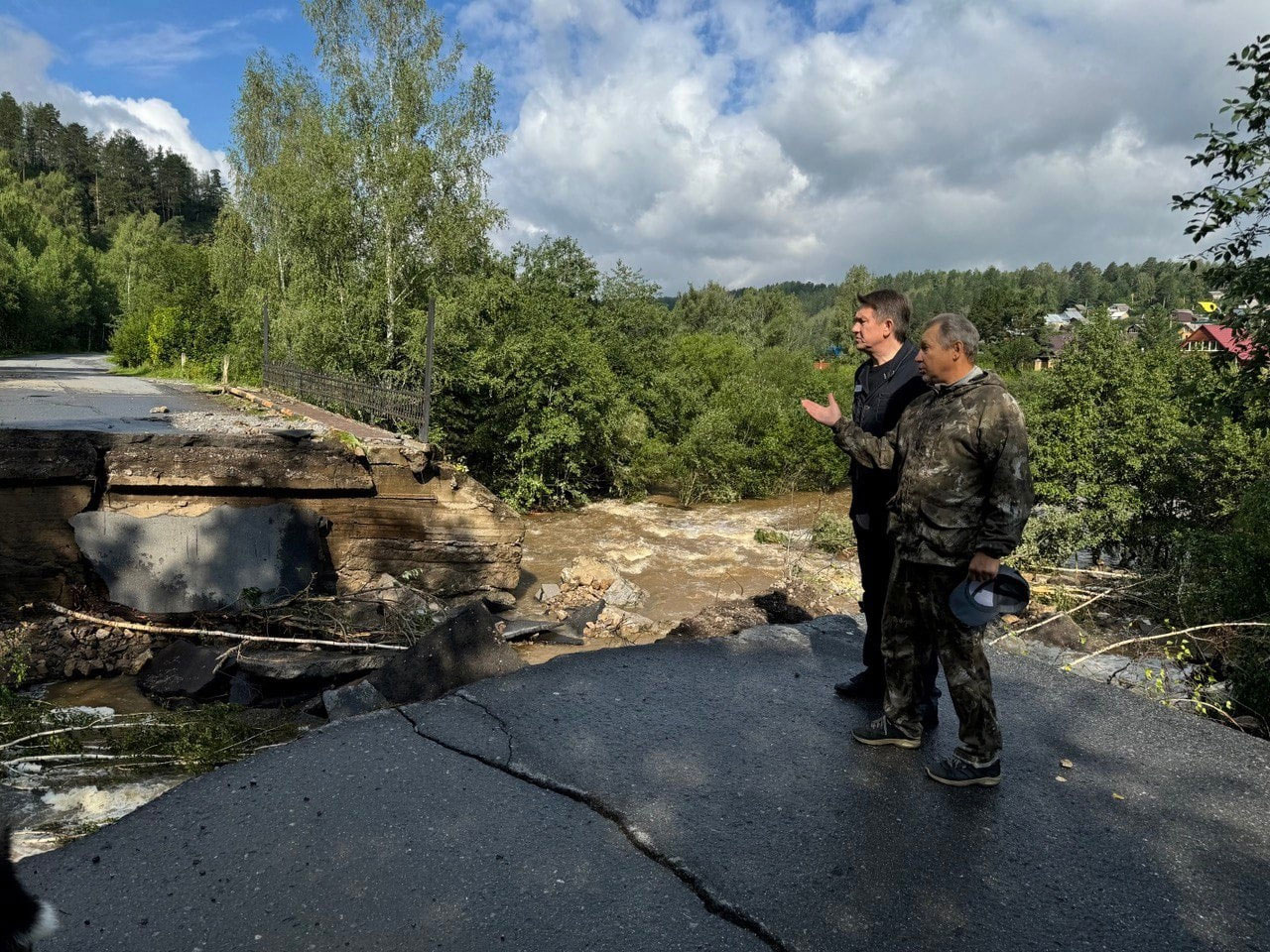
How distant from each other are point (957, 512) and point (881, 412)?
79 cm

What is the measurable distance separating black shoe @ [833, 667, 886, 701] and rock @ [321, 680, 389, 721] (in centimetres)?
263

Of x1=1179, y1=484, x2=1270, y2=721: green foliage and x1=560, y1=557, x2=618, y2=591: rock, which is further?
x1=560, y1=557, x2=618, y2=591: rock

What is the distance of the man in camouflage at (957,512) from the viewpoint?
3.36 metres

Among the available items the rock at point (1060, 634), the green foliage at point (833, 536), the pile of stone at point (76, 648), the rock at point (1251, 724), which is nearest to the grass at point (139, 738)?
the pile of stone at point (76, 648)

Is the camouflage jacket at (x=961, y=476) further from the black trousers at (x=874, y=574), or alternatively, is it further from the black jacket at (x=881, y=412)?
the black trousers at (x=874, y=574)

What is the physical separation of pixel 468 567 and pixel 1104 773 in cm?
877

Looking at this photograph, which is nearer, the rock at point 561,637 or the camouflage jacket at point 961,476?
the camouflage jacket at point 961,476

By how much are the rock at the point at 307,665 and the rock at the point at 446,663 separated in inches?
70.1

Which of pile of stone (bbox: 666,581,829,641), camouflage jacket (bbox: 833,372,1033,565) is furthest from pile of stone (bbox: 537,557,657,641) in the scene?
camouflage jacket (bbox: 833,372,1033,565)

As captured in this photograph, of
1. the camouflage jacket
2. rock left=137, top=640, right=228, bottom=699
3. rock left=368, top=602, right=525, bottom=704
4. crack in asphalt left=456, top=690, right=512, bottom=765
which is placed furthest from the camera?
rock left=137, top=640, right=228, bottom=699

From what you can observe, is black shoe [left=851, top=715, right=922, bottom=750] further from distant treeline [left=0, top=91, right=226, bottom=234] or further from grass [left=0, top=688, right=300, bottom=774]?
distant treeline [left=0, top=91, right=226, bottom=234]

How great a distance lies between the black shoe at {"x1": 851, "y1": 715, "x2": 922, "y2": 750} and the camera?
3.78 metres

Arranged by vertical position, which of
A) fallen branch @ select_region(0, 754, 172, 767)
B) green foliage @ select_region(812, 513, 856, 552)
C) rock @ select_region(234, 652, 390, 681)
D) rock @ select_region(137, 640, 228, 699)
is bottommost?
rock @ select_region(137, 640, 228, 699)

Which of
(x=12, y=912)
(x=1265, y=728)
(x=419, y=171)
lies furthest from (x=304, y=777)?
(x=419, y=171)
